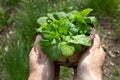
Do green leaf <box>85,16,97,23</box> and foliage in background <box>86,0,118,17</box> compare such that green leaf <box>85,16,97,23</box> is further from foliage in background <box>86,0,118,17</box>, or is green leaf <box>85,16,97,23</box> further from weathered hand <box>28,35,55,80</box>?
foliage in background <box>86,0,118,17</box>

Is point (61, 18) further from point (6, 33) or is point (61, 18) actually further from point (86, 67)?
point (6, 33)

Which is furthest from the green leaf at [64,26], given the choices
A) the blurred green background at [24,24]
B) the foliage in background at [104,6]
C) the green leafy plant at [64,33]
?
the foliage in background at [104,6]

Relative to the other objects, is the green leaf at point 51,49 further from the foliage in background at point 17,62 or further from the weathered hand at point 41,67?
the foliage in background at point 17,62

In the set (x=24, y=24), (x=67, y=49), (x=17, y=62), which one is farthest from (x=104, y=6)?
(x=67, y=49)

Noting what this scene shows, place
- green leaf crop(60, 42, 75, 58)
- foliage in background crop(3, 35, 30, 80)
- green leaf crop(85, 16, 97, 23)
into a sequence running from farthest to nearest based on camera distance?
1. foliage in background crop(3, 35, 30, 80)
2. green leaf crop(85, 16, 97, 23)
3. green leaf crop(60, 42, 75, 58)

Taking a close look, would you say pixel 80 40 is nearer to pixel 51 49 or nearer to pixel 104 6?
pixel 51 49

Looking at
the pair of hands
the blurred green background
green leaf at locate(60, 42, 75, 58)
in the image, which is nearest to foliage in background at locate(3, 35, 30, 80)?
the blurred green background
